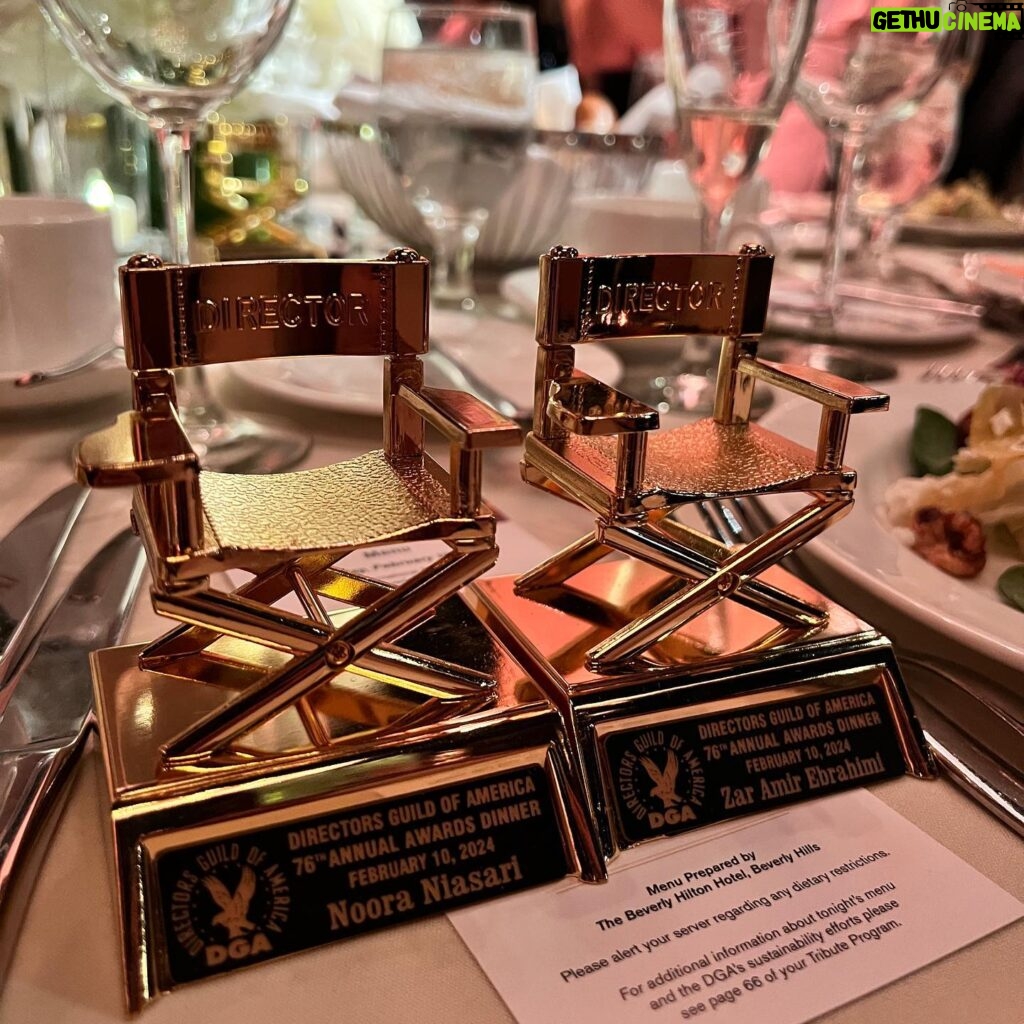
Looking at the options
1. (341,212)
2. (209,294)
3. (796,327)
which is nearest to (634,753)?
(209,294)

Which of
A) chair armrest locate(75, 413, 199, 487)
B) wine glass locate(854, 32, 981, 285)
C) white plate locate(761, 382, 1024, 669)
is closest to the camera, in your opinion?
chair armrest locate(75, 413, 199, 487)

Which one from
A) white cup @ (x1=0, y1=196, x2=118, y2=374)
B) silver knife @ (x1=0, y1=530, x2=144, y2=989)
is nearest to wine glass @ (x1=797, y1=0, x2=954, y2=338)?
white cup @ (x1=0, y1=196, x2=118, y2=374)

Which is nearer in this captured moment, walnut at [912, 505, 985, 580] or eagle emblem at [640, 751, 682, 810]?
eagle emblem at [640, 751, 682, 810]

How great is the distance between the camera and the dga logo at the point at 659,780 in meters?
0.30

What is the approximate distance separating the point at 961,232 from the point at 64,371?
4.25 feet

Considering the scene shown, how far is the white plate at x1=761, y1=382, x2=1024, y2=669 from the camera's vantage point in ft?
1.13

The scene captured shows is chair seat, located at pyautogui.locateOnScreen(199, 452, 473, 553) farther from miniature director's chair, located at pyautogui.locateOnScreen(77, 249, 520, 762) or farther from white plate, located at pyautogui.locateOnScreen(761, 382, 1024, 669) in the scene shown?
white plate, located at pyautogui.locateOnScreen(761, 382, 1024, 669)

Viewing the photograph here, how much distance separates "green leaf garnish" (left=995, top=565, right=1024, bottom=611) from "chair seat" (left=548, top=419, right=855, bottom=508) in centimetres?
11

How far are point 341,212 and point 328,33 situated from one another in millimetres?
289

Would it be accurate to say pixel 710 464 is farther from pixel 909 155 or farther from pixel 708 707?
pixel 909 155

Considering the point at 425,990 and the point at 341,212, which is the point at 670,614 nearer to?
the point at 425,990

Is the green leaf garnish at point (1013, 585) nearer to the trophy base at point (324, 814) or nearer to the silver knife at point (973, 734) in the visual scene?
the silver knife at point (973, 734)

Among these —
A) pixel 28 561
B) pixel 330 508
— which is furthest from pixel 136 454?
pixel 28 561

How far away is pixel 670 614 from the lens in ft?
1.10
